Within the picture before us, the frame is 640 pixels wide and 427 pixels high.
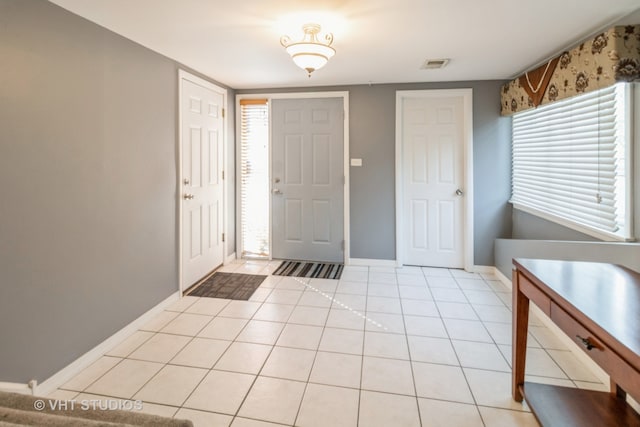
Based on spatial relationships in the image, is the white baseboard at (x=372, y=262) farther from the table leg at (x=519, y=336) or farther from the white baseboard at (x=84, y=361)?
the table leg at (x=519, y=336)

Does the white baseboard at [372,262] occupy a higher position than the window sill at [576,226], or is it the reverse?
the window sill at [576,226]

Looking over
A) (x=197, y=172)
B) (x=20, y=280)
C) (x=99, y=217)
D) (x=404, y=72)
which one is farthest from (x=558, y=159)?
(x=20, y=280)

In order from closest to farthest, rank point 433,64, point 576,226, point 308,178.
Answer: point 576,226
point 433,64
point 308,178

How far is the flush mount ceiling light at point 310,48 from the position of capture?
2.32 m

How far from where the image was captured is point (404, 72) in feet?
11.7

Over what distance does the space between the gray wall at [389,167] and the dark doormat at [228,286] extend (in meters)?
1.33

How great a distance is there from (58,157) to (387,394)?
2336mm

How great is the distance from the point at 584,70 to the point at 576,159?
646 mm

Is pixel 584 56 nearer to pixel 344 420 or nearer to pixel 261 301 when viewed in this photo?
pixel 344 420

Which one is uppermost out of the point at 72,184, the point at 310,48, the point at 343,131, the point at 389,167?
the point at 310,48

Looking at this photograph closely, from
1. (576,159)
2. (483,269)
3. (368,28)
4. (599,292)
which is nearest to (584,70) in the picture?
(576,159)

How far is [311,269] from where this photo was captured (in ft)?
13.7

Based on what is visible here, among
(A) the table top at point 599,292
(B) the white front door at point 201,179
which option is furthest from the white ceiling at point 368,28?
(A) the table top at point 599,292

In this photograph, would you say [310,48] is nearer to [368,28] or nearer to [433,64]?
[368,28]
